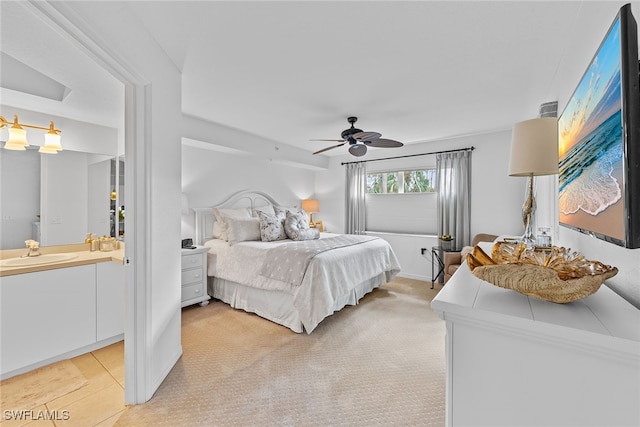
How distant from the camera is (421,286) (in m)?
4.15

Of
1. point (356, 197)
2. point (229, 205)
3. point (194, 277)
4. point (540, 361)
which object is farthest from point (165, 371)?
point (356, 197)

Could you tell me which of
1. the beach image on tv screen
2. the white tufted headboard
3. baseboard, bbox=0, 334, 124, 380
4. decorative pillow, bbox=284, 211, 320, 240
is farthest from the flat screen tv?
the white tufted headboard

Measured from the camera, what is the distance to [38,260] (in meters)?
2.13

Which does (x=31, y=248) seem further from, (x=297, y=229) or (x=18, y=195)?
(x=297, y=229)

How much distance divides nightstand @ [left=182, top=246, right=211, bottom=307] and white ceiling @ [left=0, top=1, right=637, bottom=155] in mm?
1660

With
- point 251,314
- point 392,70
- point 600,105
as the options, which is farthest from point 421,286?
point 600,105

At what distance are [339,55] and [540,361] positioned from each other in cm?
205

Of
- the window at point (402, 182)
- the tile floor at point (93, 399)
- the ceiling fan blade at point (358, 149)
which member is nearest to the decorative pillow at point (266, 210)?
the ceiling fan blade at point (358, 149)

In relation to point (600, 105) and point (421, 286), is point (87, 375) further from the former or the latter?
point (421, 286)

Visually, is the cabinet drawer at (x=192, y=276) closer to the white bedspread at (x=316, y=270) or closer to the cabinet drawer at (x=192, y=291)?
the cabinet drawer at (x=192, y=291)

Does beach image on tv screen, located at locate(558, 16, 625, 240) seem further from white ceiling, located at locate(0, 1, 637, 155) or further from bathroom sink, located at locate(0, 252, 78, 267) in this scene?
bathroom sink, located at locate(0, 252, 78, 267)

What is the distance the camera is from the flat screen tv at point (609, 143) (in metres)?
0.70

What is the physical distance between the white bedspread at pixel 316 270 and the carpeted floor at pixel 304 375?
1.05ft

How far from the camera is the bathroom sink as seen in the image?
1.97 m
